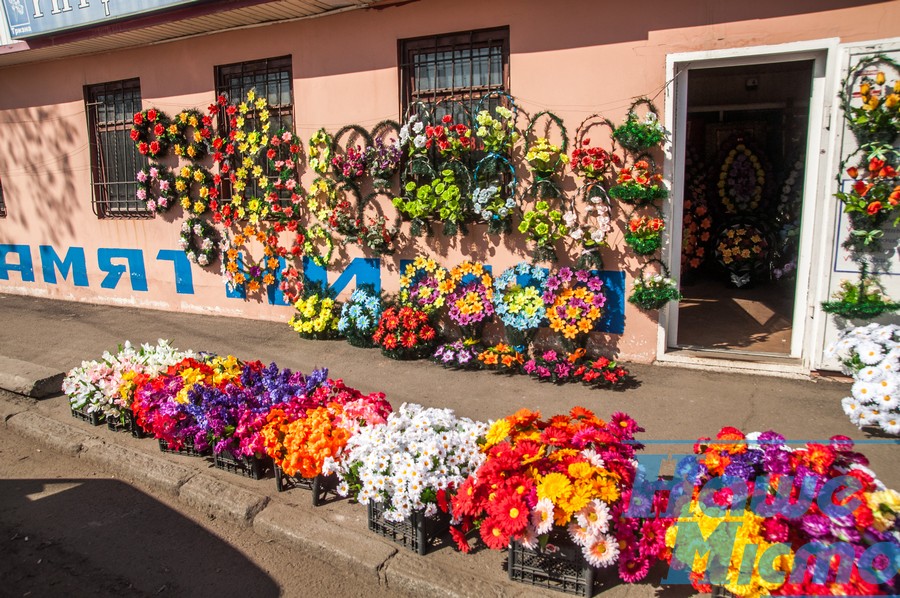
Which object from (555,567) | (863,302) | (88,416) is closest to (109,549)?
(88,416)

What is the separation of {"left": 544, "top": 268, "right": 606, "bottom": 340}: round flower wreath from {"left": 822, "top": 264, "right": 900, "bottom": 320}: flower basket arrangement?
1.89 meters

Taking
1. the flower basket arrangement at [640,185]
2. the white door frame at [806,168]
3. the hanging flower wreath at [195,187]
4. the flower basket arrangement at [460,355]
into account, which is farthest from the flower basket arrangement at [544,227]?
the hanging flower wreath at [195,187]

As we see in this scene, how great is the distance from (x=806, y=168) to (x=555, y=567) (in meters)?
4.26

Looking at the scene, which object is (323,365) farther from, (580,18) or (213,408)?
(580,18)

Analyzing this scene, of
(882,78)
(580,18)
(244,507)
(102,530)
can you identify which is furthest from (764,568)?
(580,18)

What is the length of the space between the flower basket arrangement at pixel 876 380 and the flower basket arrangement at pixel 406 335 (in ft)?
12.1

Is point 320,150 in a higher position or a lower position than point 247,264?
higher

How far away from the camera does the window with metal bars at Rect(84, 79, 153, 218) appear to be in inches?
373

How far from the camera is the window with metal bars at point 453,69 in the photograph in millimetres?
6523

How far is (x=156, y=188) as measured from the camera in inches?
360

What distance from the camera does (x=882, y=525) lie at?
246 centimetres

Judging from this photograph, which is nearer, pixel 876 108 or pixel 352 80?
pixel 876 108

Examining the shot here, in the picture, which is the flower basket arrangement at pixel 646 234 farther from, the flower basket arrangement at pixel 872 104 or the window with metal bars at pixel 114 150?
the window with metal bars at pixel 114 150

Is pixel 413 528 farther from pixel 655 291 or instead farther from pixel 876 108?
pixel 876 108
